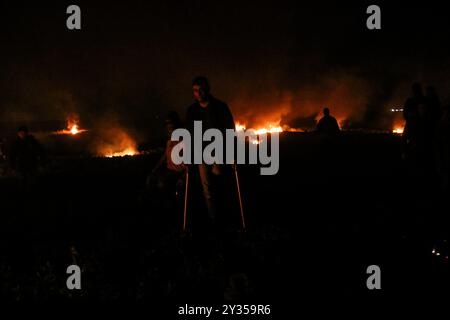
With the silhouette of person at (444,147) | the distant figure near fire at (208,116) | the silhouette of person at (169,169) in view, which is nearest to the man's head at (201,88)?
the distant figure near fire at (208,116)

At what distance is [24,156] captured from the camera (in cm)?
1227

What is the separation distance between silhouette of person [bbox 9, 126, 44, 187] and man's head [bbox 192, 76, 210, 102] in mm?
7675

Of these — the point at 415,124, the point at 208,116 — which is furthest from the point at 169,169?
the point at 415,124

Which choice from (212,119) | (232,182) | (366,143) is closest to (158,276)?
(212,119)

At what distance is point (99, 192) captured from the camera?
1154 cm

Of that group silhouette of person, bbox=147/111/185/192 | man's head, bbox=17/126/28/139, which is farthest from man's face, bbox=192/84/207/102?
man's head, bbox=17/126/28/139

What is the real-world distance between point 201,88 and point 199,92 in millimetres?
85

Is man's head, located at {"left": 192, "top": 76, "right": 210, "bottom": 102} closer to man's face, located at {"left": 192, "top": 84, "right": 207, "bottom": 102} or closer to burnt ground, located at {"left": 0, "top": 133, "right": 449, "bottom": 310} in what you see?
man's face, located at {"left": 192, "top": 84, "right": 207, "bottom": 102}

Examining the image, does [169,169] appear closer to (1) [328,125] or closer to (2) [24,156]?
(2) [24,156]

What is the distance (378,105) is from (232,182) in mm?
31580

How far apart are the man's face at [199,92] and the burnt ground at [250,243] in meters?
2.17

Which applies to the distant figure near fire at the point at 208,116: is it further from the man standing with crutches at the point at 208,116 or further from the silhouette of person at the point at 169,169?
the silhouette of person at the point at 169,169

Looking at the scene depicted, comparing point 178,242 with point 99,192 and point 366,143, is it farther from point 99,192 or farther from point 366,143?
point 366,143
